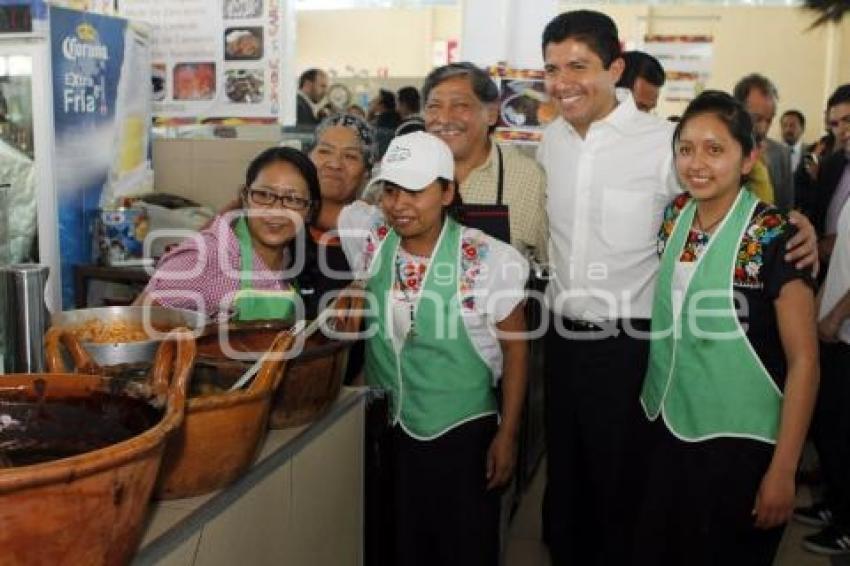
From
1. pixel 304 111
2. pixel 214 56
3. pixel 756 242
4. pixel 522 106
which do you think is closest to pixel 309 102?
pixel 304 111

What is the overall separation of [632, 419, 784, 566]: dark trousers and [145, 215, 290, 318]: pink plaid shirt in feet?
3.36

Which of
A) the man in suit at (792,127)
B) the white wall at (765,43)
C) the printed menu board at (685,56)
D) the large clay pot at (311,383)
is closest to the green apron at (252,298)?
the large clay pot at (311,383)

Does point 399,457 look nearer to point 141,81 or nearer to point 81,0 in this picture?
point 141,81

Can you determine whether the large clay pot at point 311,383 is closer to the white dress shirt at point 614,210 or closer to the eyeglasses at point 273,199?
the eyeglasses at point 273,199

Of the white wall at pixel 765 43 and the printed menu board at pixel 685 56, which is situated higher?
the white wall at pixel 765 43

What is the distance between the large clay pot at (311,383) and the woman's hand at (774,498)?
0.95 m

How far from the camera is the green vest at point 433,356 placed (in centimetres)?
187

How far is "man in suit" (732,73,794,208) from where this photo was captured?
152 inches

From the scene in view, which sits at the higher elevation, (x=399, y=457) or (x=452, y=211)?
(x=452, y=211)

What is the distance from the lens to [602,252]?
224 cm

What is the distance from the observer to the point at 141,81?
3545 millimetres

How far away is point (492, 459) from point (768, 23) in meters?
12.0

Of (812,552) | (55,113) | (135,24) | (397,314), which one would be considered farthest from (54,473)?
(135,24)

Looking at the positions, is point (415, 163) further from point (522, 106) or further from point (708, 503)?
point (522, 106)
